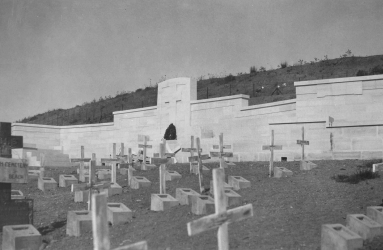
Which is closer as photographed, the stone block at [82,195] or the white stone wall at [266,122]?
the stone block at [82,195]

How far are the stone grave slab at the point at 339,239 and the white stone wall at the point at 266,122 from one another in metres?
12.1

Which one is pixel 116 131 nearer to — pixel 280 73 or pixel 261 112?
pixel 261 112

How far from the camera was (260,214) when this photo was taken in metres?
12.3

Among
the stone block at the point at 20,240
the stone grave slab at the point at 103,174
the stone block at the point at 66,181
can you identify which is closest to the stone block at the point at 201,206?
the stone block at the point at 20,240

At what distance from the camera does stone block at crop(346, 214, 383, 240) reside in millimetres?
9680

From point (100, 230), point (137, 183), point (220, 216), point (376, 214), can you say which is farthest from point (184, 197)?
point (100, 230)

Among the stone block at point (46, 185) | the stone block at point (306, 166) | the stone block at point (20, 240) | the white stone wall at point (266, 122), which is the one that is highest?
the white stone wall at point (266, 122)

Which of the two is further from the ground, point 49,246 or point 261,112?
point 261,112

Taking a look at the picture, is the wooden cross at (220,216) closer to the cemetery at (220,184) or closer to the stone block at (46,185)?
the cemetery at (220,184)

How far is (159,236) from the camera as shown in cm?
1127

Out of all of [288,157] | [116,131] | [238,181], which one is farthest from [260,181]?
[116,131]

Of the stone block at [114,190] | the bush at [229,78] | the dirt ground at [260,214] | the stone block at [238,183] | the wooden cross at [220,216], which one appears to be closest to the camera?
the wooden cross at [220,216]

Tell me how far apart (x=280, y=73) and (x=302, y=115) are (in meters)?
21.5

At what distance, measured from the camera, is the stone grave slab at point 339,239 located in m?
8.85
